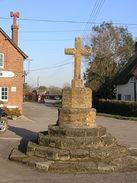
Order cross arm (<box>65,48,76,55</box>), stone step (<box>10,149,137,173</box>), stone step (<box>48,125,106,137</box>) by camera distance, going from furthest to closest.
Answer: cross arm (<box>65,48,76,55</box>), stone step (<box>48,125,106,137</box>), stone step (<box>10,149,137,173</box>)

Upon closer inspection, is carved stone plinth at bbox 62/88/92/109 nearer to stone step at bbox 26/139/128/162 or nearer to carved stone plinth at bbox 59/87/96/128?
carved stone plinth at bbox 59/87/96/128

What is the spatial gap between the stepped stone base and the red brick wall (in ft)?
55.8

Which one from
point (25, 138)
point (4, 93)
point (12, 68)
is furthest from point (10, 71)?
point (25, 138)

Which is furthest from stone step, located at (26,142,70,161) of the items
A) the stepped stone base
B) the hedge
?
the hedge

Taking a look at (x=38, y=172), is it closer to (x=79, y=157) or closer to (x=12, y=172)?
(x=12, y=172)

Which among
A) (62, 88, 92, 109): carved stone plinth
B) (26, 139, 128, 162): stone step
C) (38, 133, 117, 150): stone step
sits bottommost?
(26, 139, 128, 162): stone step

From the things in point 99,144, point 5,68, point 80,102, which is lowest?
point 99,144

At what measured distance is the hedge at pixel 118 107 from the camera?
1099 inches

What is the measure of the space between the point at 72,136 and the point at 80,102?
3.60 ft

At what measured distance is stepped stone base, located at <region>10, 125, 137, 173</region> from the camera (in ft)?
22.9

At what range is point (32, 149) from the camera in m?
7.85

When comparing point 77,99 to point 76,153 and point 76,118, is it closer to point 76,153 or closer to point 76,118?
point 76,118

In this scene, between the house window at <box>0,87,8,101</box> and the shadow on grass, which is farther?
the house window at <box>0,87,8,101</box>

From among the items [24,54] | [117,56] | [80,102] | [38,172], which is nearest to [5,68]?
[24,54]
